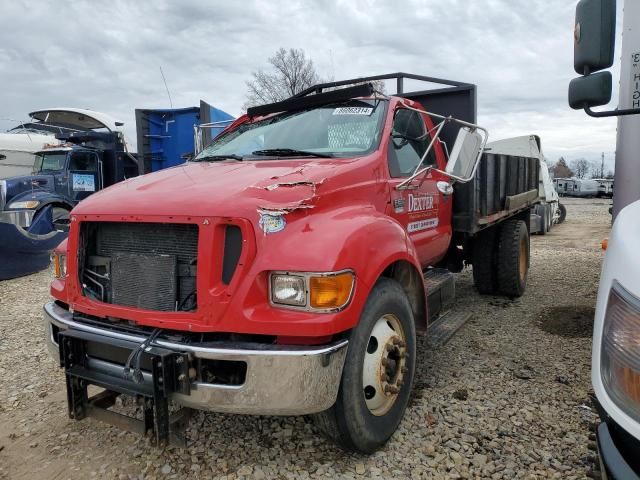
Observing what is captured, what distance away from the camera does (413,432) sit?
3027 millimetres

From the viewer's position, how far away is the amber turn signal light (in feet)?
7.53

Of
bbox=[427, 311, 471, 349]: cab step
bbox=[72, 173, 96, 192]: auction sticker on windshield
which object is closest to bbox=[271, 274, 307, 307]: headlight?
bbox=[427, 311, 471, 349]: cab step

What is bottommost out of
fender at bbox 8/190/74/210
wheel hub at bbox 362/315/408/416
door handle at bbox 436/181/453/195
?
wheel hub at bbox 362/315/408/416

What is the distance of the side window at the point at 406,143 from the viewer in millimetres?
3633

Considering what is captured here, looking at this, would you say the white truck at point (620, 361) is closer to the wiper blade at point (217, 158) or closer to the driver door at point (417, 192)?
the driver door at point (417, 192)

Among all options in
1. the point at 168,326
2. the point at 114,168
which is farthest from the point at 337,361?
the point at 114,168

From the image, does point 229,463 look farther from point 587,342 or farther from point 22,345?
point 587,342

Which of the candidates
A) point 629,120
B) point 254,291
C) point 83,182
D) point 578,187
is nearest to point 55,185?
point 83,182

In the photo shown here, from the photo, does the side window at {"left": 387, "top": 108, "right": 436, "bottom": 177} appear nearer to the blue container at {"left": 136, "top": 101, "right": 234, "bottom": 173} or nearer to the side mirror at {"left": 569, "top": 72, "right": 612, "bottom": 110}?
the side mirror at {"left": 569, "top": 72, "right": 612, "bottom": 110}

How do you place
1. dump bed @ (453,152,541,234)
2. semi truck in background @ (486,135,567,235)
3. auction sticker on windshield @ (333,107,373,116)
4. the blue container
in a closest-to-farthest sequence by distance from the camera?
1. auction sticker on windshield @ (333,107,373,116)
2. dump bed @ (453,152,541,234)
3. the blue container
4. semi truck in background @ (486,135,567,235)

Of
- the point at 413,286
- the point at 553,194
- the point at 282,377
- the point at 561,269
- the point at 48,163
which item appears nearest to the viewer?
the point at 282,377

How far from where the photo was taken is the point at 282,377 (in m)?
2.23

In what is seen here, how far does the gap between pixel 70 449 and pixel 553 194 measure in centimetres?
1639

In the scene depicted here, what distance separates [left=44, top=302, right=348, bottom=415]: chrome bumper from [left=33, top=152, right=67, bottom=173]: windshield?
1184 cm
